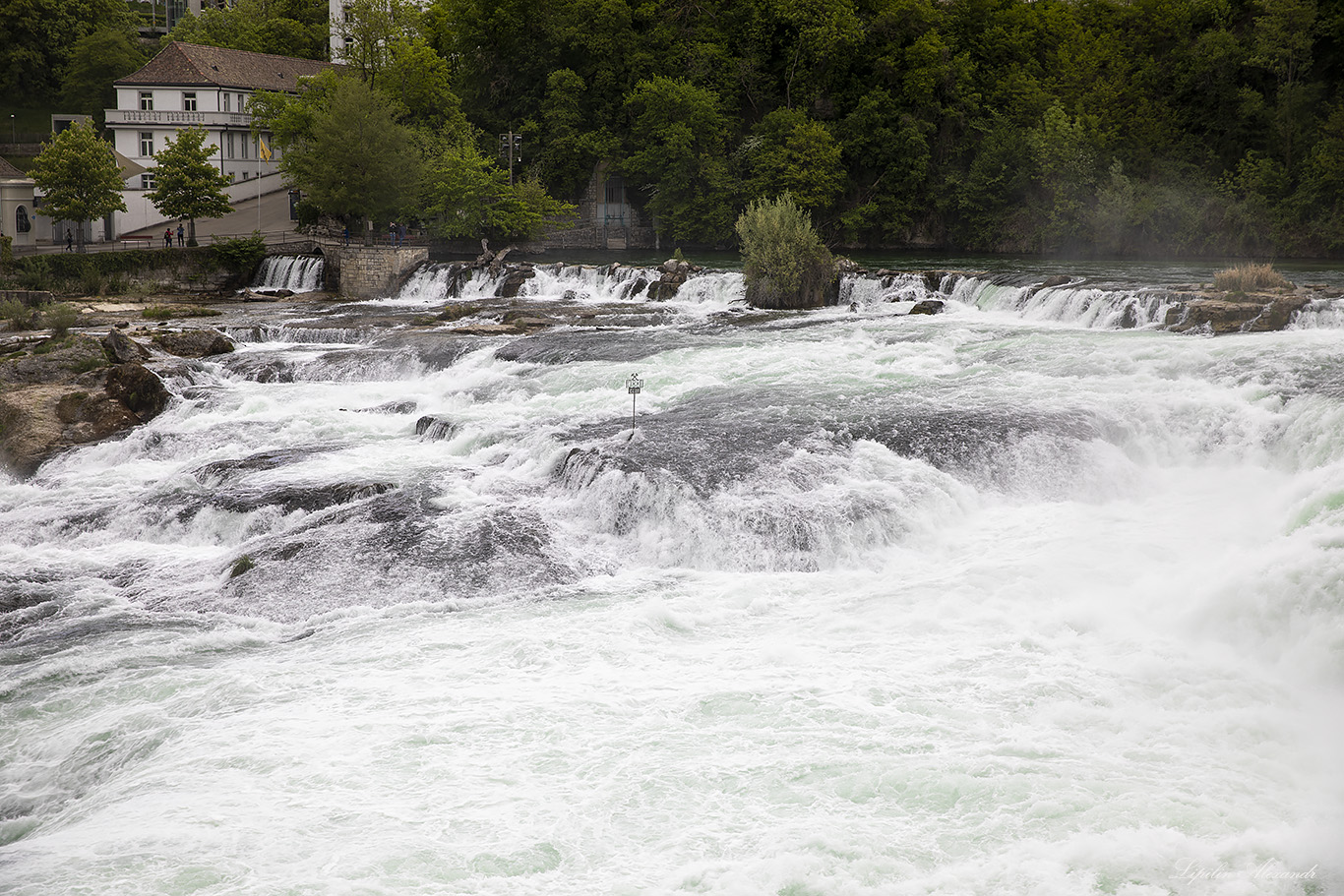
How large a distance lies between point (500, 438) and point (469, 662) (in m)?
7.09

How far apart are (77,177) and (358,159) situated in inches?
401

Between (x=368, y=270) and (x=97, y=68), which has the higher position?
(x=97, y=68)

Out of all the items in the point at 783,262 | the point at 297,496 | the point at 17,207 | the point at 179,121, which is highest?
the point at 179,121

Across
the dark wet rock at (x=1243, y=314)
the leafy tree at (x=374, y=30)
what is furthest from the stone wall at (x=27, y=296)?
the dark wet rock at (x=1243, y=314)

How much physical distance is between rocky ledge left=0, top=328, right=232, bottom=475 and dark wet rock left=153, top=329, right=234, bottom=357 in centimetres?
146

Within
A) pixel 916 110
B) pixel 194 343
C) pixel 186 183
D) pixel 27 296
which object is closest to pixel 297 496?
pixel 194 343

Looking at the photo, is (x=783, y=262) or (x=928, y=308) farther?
(x=783, y=262)

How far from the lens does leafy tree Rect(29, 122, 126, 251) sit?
3947cm

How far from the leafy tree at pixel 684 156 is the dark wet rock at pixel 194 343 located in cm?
2584

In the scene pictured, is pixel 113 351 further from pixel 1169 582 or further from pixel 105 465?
pixel 1169 582

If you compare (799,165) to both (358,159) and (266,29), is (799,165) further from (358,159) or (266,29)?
(266,29)

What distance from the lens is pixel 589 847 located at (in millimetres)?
8039

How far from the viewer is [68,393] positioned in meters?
19.5

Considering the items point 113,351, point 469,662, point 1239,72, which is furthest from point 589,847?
point 1239,72
